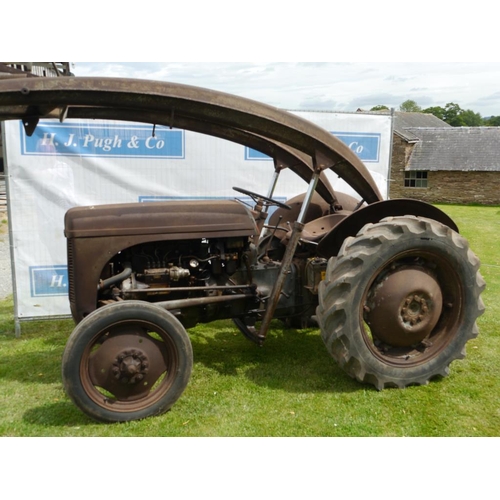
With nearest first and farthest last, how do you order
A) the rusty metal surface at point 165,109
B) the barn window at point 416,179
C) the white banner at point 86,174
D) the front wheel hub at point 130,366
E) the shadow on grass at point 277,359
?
the rusty metal surface at point 165,109 < the front wheel hub at point 130,366 < the shadow on grass at point 277,359 < the white banner at point 86,174 < the barn window at point 416,179

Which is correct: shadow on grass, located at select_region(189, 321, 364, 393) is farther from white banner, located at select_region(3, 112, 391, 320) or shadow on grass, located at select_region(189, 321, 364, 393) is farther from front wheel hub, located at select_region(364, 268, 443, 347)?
white banner, located at select_region(3, 112, 391, 320)

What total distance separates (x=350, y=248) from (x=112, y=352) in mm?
1816

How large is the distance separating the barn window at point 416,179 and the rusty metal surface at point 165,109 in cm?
2568

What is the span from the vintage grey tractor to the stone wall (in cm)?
2434

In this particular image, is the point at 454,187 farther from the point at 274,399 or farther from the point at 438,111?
the point at 438,111

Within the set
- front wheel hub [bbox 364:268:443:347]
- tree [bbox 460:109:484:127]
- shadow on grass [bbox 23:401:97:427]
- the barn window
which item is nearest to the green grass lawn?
shadow on grass [bbox 23:401:97:427]

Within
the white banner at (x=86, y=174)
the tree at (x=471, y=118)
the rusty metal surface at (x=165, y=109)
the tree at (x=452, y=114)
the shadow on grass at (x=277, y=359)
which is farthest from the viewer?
the tree at (x=471, y=118)

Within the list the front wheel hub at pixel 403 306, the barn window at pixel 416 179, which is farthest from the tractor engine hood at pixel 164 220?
the barn window at pixel 416 179

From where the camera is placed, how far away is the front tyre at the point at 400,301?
3604mm

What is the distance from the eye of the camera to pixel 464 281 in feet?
12.8

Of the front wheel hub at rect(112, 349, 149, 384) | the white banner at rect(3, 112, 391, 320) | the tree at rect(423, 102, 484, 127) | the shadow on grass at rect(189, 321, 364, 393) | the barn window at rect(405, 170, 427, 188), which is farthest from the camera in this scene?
the tree at rect(423, 102, 484, 127)

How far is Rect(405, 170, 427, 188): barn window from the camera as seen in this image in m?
28.1

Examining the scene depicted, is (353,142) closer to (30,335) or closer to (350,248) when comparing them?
(350,248)

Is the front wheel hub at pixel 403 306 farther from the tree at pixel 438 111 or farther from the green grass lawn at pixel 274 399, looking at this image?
the tree at pixel 438 111
